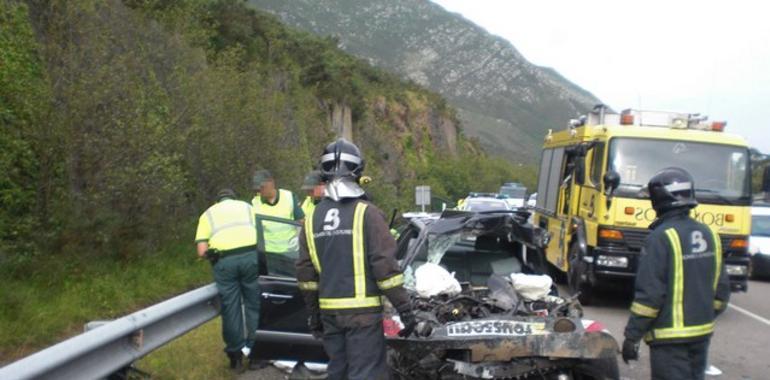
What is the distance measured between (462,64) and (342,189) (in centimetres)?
15615

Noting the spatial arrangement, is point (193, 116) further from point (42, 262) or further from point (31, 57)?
point (42, 262)

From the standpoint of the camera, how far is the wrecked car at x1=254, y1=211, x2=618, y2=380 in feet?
18.1

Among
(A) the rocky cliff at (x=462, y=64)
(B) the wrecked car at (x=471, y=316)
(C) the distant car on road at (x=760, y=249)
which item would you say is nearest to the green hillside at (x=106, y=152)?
(B) the wrecked car at (x=471, y=316)

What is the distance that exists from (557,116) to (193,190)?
446 feet

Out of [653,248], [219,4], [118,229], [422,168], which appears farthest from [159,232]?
[422,168]

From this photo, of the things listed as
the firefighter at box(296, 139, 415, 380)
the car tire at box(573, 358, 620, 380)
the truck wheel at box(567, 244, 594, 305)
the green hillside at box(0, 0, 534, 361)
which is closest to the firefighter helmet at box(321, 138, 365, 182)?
the firefighter at box(296, 139, 415, 380)

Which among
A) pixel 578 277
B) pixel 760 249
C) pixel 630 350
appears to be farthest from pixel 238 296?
pixel 760 249

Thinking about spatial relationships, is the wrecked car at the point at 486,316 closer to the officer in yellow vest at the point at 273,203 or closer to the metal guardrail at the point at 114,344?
the officer in yellow vest at the point at 273,203

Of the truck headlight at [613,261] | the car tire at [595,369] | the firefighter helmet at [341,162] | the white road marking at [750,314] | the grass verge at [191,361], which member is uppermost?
the firefighter helmet at [341,162]

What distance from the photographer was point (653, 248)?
478 centimetres

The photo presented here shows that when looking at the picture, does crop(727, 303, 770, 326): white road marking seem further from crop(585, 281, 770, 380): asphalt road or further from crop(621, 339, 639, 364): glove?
crop(621, 339, 639, 364): glove

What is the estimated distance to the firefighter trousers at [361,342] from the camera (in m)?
5.04

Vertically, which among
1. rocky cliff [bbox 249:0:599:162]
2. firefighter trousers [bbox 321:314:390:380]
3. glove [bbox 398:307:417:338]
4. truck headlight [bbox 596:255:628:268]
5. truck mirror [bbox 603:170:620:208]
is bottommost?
truck headlight [bbox 596:255:628:268]

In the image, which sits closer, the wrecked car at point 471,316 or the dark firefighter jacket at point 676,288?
Answer: the dark firefighter jacket at point 676,288
